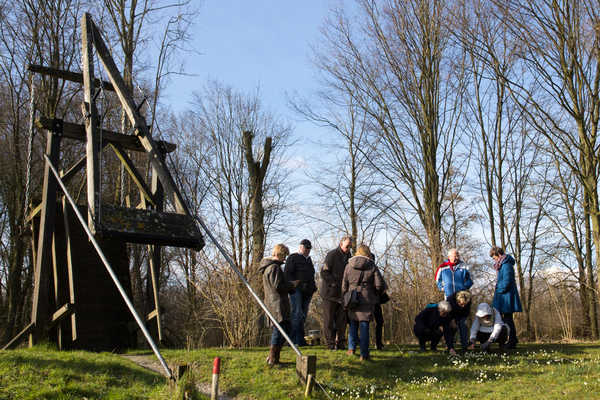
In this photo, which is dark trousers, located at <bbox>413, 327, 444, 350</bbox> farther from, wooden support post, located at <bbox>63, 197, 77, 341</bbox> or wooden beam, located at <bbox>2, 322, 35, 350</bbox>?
wooden beam, located at <bbox>2, 322, 35, 350</bbox>

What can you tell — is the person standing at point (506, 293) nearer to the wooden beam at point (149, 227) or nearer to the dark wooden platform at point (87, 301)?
the wooden beam at point (149, 227)

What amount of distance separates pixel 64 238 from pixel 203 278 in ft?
11.2

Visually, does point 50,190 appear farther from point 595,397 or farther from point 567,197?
point 567,197

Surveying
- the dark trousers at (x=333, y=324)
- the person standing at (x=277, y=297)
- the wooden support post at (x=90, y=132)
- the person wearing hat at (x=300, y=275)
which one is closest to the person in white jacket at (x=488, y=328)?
the dark trousers at (x=333, y=324)

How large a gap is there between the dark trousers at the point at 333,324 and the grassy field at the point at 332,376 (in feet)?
1.94

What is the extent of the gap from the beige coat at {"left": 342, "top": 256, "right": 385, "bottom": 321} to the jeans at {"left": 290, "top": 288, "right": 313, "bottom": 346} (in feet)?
4.78

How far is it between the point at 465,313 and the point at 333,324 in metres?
2.12

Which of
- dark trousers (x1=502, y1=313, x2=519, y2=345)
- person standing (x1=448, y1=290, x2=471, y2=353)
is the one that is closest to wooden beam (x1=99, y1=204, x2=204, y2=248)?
person standing (x1=448, y1=290, x2=471, y2=353)

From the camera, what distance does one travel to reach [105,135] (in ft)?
24.2

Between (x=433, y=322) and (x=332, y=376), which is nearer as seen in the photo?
(x=332, y=376)

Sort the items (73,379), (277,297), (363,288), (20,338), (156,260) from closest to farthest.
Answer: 1. (73,379)
2. (277,297)
3. (363,288)
4. (20,338)
5. (156,260)

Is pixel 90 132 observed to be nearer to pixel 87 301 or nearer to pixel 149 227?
pixel 149 227

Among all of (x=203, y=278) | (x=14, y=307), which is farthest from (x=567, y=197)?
(x=14, y=307)

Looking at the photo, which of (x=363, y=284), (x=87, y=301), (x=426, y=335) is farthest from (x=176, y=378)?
(x=426, y=335)
